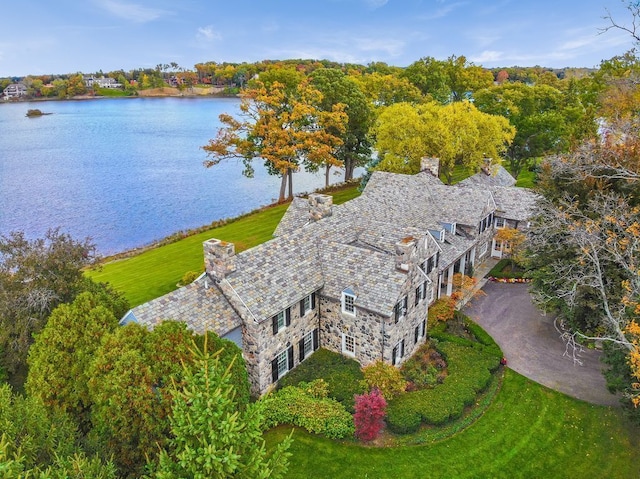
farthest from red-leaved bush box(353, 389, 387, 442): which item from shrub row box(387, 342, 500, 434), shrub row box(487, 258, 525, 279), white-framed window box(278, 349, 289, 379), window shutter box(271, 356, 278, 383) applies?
shrub row box(487, 258, 525, 279)

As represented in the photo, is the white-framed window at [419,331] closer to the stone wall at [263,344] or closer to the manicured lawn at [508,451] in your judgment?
the manicured lawn at [508,451]

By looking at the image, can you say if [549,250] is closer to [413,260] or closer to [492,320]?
[492,320]

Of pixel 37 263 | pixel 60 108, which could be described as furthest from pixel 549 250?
pixel 60 108

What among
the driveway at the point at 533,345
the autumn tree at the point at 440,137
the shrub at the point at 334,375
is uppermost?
the autumn tree at the point at 440,137

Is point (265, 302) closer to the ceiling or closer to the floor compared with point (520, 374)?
closer to the ceiling

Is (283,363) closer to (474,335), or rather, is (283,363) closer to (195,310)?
(195,310)

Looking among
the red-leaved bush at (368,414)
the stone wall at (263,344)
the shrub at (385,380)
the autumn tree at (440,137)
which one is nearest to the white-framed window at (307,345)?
the stone wall at (263,344)

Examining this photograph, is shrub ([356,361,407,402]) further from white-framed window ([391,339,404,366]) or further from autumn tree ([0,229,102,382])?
autumn tree ([0,229,102,382])
